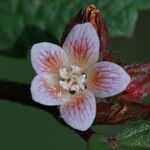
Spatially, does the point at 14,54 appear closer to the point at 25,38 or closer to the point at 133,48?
the point at 25,38

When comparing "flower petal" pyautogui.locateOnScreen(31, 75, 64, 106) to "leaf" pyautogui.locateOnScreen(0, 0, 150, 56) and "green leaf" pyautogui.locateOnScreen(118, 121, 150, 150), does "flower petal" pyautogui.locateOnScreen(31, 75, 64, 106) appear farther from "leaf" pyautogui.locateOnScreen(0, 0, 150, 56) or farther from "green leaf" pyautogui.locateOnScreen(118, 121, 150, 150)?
"leaf" pyautogui.locateOnScreen(0, 0, 150, 56)

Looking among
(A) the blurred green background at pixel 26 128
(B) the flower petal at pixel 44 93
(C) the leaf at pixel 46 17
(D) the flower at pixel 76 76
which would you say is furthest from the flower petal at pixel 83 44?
(A) the blurred green background at pixel 26 128

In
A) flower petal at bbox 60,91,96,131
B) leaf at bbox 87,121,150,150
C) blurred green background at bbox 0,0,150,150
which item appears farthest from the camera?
blurred green background at bbox 0,0,150,150

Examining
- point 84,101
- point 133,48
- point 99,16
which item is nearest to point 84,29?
point 99,16

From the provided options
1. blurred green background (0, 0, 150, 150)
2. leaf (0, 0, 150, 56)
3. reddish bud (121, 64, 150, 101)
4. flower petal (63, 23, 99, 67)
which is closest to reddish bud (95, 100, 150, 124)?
reddish bud (121, 64, 150, 101)

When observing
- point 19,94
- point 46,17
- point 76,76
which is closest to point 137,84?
point 76,76

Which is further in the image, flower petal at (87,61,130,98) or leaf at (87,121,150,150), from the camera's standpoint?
leaf at (87,121,150,150)

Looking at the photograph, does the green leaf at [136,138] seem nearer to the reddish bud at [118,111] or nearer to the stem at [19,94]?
the reddish bud at [118,111]
